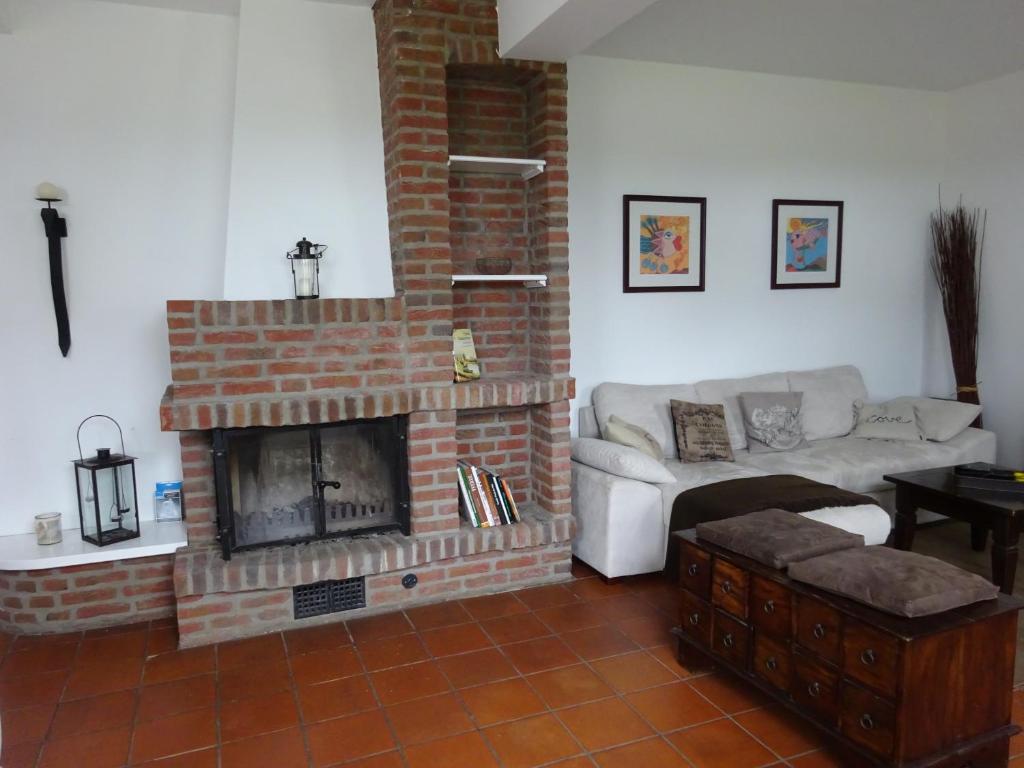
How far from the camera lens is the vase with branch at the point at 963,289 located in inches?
196

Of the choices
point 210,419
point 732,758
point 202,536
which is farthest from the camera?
point 202,536

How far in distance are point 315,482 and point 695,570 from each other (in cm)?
162

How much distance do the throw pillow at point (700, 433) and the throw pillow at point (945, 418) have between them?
1.29 m

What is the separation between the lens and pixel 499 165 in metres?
3.55

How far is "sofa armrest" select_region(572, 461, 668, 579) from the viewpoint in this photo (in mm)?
3502

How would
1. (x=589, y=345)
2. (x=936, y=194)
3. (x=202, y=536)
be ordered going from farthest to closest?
1. (x=936, y=194)
2. (x=589, y=345)
3. (x=202, y=536)

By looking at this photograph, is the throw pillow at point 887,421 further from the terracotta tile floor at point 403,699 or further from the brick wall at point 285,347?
the brick wall at point 285,347

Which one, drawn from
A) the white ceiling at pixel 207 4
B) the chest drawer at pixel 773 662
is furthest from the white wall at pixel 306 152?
the chest drawer at pixel 773 662

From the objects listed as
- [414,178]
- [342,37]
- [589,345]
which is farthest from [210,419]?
[589,345]

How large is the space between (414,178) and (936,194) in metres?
3.94

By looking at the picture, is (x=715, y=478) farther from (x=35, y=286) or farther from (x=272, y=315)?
(x=35, y=286)

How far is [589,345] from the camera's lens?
4.35m

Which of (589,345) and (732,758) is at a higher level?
(589,345)

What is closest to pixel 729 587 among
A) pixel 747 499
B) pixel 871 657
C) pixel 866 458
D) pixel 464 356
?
pixel 871 657
